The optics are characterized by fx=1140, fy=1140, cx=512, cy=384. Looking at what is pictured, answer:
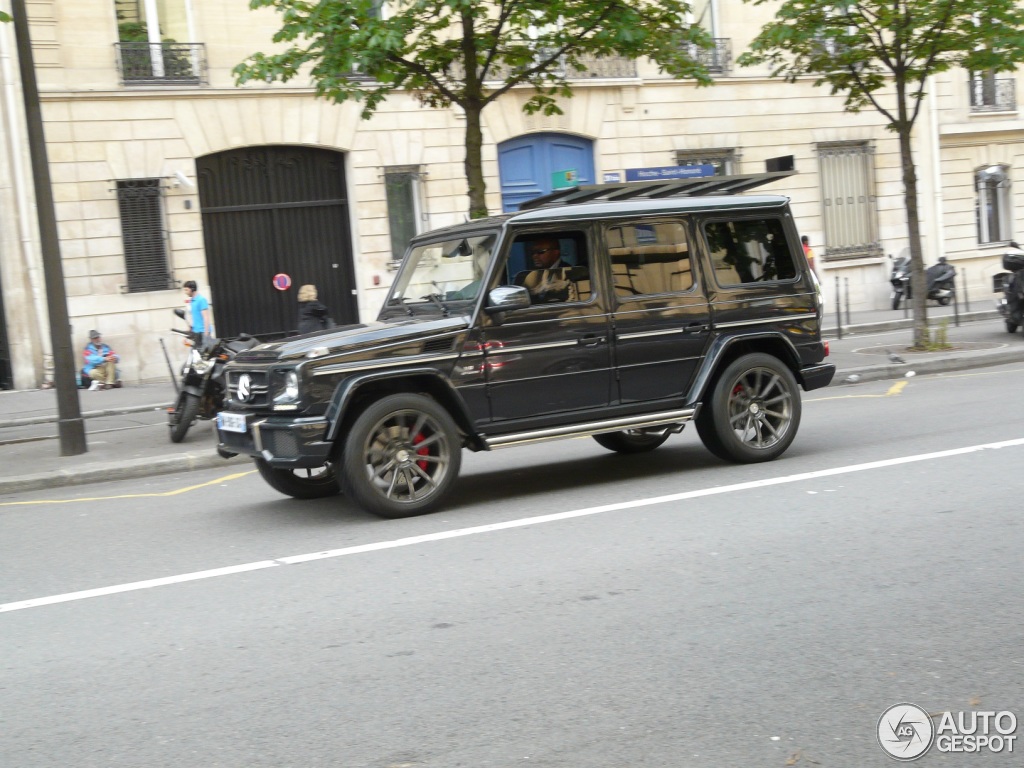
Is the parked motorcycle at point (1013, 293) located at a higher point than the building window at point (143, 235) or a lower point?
lower

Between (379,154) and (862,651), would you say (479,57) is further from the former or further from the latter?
(862,651)

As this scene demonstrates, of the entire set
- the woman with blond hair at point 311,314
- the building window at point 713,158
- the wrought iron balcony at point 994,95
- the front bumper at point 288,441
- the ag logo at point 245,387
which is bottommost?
the front bumper at point 288,441

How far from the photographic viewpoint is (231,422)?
7.74 m

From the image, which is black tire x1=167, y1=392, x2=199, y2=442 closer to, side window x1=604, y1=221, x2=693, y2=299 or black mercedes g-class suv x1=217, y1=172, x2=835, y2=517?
black mercedes g-class suv x1=217, y1=172, x2=835, y2=517

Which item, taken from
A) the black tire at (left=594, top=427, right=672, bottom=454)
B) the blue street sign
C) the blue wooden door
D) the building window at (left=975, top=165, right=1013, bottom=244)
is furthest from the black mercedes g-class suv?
the building window at (left=975, top=165, right=1013, bottom=244)

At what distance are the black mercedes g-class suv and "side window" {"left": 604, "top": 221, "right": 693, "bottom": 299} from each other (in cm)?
1

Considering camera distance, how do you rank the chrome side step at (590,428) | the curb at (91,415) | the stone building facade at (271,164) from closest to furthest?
1. the chrome side step at (590,428)
2. the curb at (91,415)
3. the stone building facade at (271,164)

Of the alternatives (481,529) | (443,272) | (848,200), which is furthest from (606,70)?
(481,529)

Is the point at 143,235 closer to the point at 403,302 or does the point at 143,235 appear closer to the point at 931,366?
the point at 403,302

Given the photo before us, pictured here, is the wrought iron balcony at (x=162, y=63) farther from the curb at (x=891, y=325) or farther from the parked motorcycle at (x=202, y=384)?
the curb at (x=891, y=325)

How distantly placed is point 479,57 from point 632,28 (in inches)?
79.6

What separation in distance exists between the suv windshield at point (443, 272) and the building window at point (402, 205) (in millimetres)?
13420

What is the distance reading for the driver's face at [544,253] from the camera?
26.0 feet

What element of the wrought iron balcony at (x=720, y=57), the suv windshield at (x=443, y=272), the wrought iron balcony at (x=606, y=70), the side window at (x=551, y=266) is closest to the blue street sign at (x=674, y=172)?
the suv windshield at (x=443, y=272)
